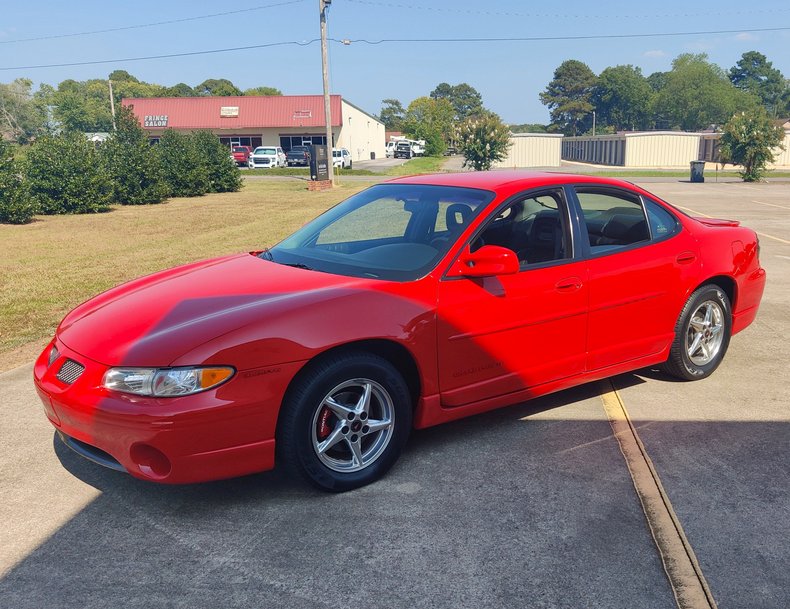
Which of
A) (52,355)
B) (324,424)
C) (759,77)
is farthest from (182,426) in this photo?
(759,77)

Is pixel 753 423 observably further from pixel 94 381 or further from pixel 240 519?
pixel 94 381

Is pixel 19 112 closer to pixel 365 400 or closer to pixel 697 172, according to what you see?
pixel 697 172

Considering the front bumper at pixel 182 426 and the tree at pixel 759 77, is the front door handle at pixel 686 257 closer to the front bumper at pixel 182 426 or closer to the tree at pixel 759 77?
the front bumper at pixel 182 426

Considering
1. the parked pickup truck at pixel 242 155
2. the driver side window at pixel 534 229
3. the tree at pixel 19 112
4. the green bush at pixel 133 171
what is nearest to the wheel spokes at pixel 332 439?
the driver side window at pixel 534 229

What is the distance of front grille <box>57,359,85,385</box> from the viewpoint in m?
3.49

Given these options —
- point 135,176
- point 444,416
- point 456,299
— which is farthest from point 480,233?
point 135,176

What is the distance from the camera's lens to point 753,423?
4.58 m

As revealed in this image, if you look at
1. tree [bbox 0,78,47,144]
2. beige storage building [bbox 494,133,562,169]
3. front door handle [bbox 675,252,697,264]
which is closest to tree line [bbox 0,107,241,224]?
front door handle [bbox 675,252,697,264]

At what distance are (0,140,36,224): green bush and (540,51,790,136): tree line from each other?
121 meters

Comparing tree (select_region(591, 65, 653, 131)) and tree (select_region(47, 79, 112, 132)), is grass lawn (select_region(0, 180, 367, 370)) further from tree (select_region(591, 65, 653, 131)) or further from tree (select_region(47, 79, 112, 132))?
tree (select_region(591, 65, 653, 131))

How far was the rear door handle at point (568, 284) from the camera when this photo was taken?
4.36 meters

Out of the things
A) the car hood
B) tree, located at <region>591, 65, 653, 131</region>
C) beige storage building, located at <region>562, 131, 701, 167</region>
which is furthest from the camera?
tree, located at <region>591, 65, 653, 131</region>

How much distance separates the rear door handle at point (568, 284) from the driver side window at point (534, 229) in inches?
6.0

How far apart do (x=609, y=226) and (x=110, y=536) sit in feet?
11.5
